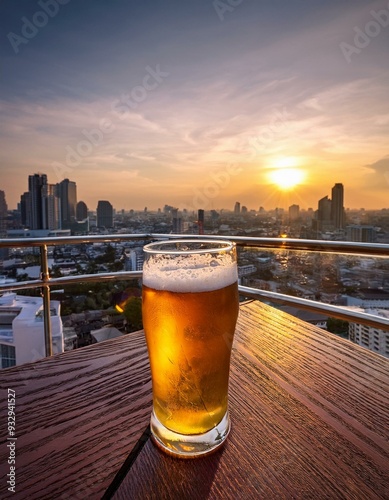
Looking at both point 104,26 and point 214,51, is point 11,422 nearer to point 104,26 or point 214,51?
point 214,51

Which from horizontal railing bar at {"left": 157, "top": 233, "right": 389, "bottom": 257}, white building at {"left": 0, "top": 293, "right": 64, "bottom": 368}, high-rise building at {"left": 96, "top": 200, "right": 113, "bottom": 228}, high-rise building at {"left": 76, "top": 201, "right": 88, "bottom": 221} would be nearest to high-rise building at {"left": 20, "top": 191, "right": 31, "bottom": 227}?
high-rise building at {"left": 76, "top": 201, "right": 88, "bottom": 221}

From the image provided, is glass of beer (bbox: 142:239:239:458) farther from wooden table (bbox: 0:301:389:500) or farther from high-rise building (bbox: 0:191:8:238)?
high-rise building (bbox: 0:191:8:238)

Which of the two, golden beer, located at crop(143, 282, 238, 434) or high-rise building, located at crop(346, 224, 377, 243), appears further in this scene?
high-rise building, located at crop(346, 224, 377, 243)

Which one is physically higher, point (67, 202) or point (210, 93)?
point (210, 93)

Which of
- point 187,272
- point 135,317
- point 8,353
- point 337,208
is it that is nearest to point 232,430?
point 187,272

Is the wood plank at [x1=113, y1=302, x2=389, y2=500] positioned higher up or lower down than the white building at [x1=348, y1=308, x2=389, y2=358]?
higher up

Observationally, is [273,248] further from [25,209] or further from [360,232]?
[25,209]
